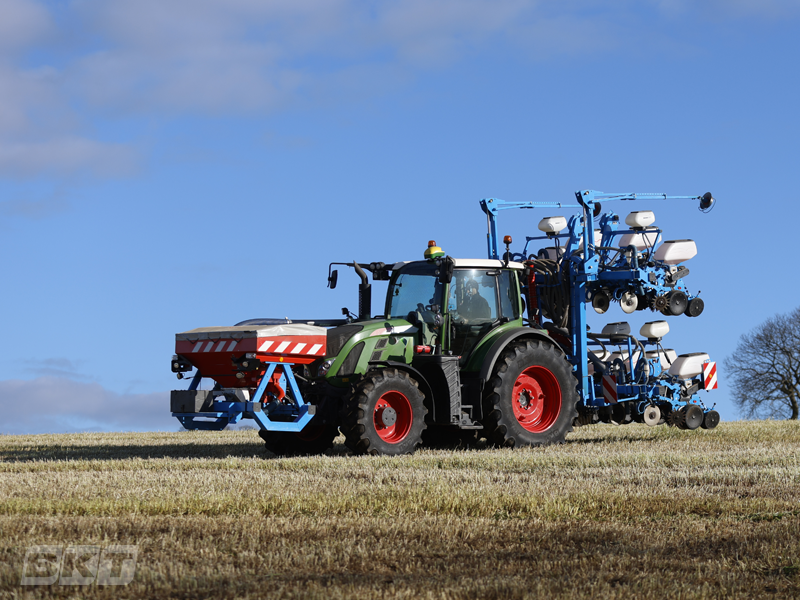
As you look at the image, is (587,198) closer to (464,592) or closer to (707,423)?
(707,423)

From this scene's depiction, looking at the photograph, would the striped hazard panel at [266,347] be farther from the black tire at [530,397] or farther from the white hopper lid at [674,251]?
the white hopper lid at [674,251]

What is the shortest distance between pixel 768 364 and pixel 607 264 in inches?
1137

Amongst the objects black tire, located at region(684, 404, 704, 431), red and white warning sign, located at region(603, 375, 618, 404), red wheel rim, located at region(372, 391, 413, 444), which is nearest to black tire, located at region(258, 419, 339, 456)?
red wheel rim, located at region(372, 391, 413, 444)

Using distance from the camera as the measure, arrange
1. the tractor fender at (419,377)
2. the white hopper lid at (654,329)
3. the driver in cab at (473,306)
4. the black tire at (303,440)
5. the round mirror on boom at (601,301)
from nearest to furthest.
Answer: the tractor fender at (419,377)
the driver in cab at (473,306)
the black tire at (303,440)
the round mirror on boom at (601,301)
the white hopper lid at (654,329)

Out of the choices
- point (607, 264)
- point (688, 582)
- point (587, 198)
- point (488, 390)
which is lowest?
point (688, 582)

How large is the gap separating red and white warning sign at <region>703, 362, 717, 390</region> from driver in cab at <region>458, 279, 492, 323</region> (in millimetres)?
5150

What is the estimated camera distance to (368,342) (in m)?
12.5

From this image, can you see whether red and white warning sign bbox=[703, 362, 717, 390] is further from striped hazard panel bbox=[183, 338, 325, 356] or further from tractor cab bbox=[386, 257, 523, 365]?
striped hazard panel bbox=[183, 338, 325, 356]

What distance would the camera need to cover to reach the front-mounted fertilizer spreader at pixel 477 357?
1191 centimetres

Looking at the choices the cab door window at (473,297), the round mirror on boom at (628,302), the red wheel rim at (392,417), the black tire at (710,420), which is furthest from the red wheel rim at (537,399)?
the black tire at (710,420)

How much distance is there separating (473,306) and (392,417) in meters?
2.08

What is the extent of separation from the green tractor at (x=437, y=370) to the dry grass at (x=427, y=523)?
88cm

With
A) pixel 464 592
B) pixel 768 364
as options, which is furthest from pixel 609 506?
pixel 768 364

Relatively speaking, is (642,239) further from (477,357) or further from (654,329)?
(477,357)
